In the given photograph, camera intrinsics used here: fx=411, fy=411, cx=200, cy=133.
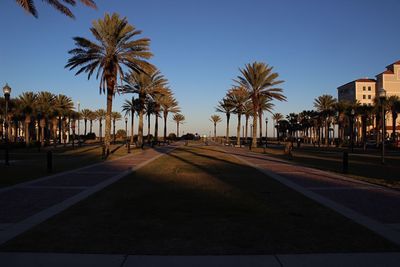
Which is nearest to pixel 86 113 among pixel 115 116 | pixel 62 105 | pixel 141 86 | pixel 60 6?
pixel 115 116

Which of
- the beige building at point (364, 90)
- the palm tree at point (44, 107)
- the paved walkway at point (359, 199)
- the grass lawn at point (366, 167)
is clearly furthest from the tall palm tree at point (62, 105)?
the beige building at point (364, 90)

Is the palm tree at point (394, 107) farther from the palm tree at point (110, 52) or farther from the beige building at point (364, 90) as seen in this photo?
the beige building at point (364, 90)

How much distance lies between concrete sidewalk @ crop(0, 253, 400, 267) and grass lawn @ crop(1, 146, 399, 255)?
0.27 m

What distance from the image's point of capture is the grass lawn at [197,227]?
6168 mm

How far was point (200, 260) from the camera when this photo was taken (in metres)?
5.55

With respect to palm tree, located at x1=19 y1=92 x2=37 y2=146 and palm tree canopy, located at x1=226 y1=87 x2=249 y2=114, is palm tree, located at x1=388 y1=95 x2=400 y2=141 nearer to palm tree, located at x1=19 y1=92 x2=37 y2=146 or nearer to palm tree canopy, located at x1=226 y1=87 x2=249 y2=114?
palm tree canopy, located at x1=226 y1=87 x2=249 y2=114

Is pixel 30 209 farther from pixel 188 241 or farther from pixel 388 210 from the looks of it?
Result: pixel 388 210

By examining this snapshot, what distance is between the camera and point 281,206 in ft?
32.3

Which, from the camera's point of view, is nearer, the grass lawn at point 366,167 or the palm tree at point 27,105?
the grass lawn at point 366,167

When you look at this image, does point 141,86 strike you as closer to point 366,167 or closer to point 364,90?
point 366,167

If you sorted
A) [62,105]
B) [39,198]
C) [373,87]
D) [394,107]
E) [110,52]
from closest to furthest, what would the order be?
[39,198]
[110,52]
[394,107]
[62,105]
[373,87]

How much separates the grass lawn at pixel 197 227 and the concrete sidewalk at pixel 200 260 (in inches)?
10.5

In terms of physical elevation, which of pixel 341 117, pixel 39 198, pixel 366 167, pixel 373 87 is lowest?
pixel 39 198

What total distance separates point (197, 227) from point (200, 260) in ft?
6.27
